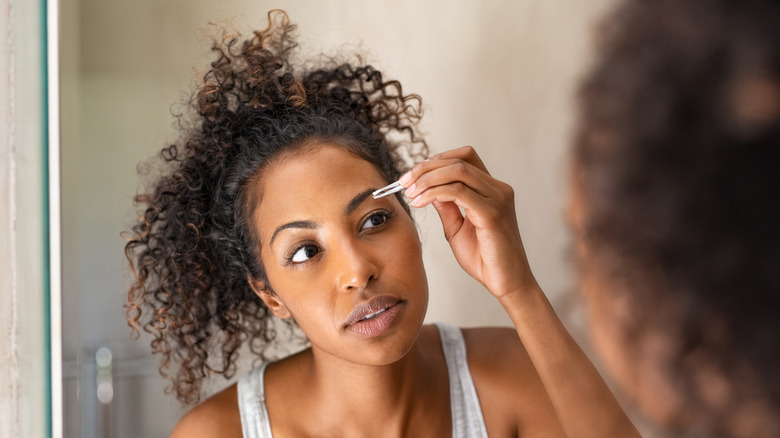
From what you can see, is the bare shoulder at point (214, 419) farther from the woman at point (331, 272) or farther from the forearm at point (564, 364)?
the forearm at point (564, 364)

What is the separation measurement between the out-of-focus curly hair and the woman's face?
0.04 m

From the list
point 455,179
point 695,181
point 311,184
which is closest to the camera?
point 695,181

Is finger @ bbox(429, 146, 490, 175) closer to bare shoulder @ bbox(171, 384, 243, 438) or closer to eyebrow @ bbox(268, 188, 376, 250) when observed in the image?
eyebrow @ bbox(268, 188, 376, 250)

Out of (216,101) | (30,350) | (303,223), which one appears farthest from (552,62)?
(30,350)

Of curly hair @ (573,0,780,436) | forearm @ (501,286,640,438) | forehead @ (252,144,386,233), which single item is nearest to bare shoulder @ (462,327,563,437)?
forearm @ (501,286,640,438)

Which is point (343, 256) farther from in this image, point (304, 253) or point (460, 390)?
point (460, 390)

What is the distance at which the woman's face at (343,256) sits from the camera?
0.66m

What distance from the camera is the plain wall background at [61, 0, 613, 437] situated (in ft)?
2.07

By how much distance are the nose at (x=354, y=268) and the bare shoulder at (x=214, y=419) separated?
0.28 metres

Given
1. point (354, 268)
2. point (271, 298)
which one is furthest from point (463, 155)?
point (271, 298)

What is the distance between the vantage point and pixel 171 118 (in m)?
0.79

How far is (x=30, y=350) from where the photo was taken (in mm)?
642

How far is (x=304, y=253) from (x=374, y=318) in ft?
0.32

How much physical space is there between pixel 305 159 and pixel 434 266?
23 centimetres
